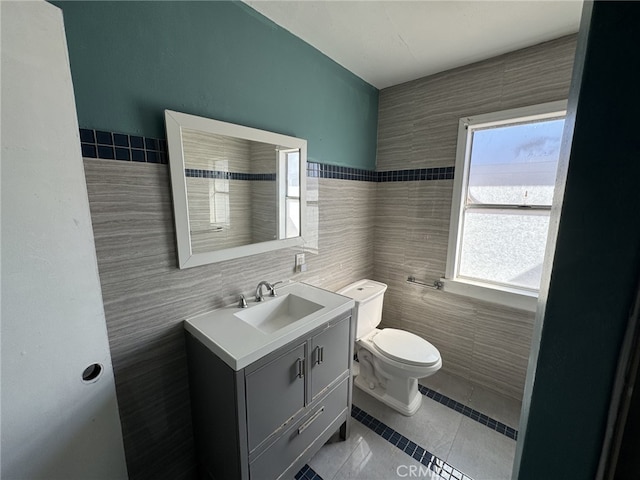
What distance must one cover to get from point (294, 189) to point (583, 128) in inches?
58.3

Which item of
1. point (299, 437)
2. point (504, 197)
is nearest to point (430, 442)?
point (299, 437)

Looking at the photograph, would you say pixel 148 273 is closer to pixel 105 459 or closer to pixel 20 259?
pixel 20 259

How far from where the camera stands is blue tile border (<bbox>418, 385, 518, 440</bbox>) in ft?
5.51

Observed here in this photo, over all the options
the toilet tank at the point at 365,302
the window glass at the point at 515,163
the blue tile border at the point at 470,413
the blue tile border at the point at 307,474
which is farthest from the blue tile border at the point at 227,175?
the blue tile border at the point at 470,413

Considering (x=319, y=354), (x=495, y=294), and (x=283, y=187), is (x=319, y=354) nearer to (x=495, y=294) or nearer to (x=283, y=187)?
(x=283, y=187)

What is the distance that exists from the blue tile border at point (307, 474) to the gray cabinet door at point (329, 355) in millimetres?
455

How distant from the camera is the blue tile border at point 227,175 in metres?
1.20

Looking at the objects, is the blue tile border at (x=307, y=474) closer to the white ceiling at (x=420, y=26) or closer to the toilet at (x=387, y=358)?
the toilet at (x=387, y=358)

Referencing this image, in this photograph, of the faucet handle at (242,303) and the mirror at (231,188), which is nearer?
the mirror at (231,188)

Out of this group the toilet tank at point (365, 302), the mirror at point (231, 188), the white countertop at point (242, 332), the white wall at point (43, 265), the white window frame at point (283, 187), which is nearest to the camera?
the white wall at point (43, 265)

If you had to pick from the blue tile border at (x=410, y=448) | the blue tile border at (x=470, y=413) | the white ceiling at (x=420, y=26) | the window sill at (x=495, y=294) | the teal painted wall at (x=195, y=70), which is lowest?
the blue tile border at (x=410, y=448)

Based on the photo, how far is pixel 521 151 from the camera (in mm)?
1767

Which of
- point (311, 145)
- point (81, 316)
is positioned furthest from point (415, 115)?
point (81, 316)

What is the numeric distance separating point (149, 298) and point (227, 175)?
678 millimetres
